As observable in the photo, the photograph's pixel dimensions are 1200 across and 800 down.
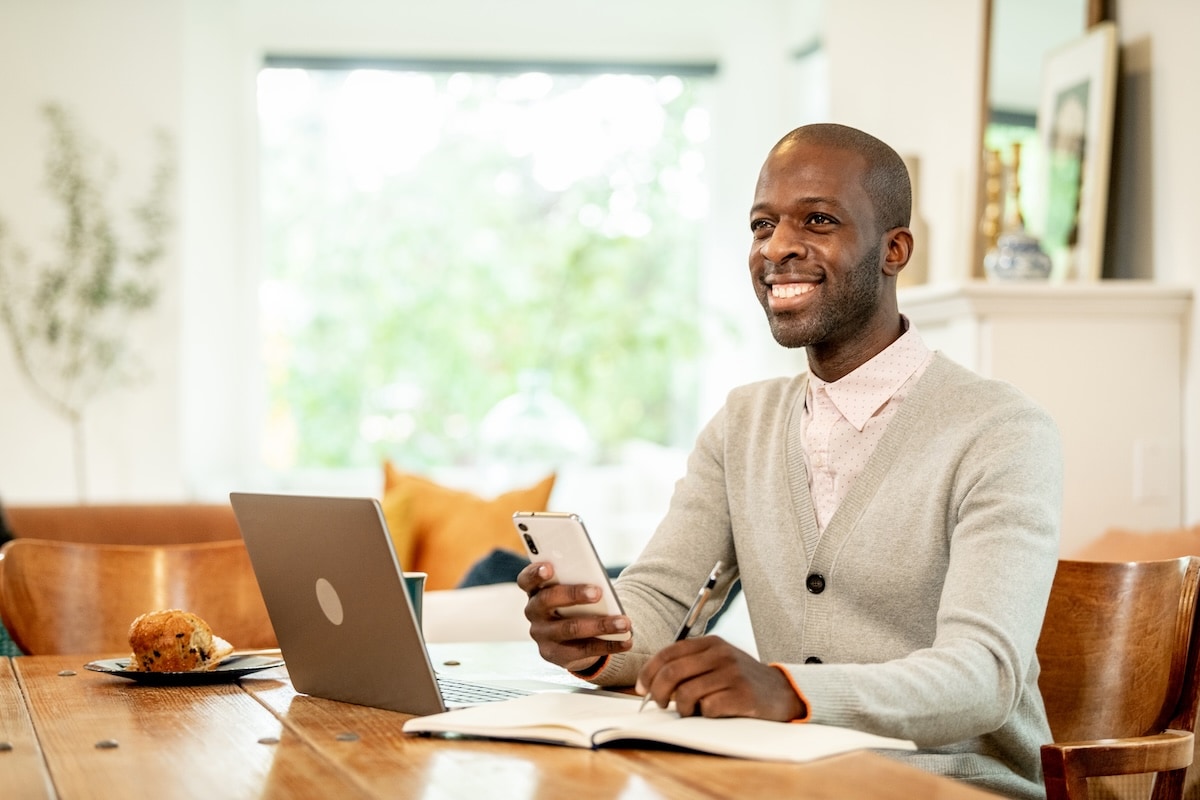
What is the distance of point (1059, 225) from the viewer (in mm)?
3203

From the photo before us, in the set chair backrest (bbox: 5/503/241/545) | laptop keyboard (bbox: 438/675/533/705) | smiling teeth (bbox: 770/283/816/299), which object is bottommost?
chair backrest (bbox: 5/503/241/545)

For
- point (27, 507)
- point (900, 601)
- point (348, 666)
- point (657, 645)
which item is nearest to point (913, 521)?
point (900, 601)

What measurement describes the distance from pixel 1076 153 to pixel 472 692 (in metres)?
2.23

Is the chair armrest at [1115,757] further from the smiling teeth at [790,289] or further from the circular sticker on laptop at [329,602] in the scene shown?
the circular sticker on laptop at [329,602]

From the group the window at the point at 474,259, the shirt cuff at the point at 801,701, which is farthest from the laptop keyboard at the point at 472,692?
the window at the point at 474,259

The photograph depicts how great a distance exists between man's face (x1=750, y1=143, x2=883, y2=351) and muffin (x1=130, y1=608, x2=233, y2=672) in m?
0.79

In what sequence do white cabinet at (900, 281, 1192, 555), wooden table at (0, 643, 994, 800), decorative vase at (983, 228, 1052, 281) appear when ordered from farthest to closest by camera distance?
decorative vase at (983, 228, 1052, 281) → white cabinet at (900, 281, 1192, 555) → wooden table at (0, 643, 994, 800)

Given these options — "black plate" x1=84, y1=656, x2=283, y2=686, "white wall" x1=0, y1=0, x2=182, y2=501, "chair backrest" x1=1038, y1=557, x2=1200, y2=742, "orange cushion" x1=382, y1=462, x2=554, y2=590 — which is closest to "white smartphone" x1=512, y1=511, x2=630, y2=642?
"black plate" x1=84, y1=656, x2=283, y2=686

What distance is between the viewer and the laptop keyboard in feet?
4.75

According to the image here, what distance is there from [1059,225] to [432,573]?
80.7 inches

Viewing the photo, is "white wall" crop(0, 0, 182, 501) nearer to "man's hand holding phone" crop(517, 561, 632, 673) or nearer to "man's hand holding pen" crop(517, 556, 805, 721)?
"man's hand holding phone" crop(517, 561, 632, 673)

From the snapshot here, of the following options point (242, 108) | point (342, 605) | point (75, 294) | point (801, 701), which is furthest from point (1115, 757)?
point (242, 108)

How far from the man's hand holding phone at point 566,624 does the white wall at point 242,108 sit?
90.1 inches

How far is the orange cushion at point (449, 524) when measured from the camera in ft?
13.7
